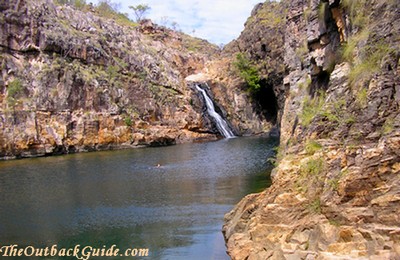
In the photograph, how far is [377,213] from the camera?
33.4ft

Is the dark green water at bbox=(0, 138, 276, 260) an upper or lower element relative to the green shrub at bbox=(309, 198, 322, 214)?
lower

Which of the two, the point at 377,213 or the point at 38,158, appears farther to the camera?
the point at 38,158

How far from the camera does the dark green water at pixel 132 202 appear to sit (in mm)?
18859

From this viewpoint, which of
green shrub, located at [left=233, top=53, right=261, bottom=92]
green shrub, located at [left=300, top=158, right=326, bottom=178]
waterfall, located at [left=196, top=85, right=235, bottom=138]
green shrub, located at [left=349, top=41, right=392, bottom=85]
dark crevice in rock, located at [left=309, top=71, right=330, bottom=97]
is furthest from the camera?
waterfall, located at [left=196, top=85, right=235, bottom=138]

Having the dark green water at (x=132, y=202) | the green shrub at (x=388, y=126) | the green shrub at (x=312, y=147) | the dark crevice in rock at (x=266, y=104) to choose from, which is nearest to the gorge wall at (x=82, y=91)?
the dark crevice in rock at (x=266, y=104)

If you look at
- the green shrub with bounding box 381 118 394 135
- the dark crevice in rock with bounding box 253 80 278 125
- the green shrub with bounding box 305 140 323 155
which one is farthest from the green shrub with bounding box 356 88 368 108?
the dark crevice in rock with bounding box 253 80 278 125

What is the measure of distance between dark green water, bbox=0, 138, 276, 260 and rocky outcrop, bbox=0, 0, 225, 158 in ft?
58.3

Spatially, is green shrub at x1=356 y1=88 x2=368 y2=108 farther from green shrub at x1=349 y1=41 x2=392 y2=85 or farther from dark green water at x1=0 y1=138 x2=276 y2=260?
dark green water at x1=0 y1=138 x2=276 y2=260

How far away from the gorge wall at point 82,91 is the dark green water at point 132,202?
18.1 metres

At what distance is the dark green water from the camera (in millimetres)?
18859

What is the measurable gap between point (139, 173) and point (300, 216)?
89.1 feet

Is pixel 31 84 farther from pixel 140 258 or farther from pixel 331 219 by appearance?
pixel 331 219

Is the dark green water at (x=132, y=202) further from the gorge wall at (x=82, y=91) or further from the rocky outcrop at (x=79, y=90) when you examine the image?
the gorge wall at (x=82, y=91)

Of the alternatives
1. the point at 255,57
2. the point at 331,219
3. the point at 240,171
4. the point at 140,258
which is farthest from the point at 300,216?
the point at 255,57
